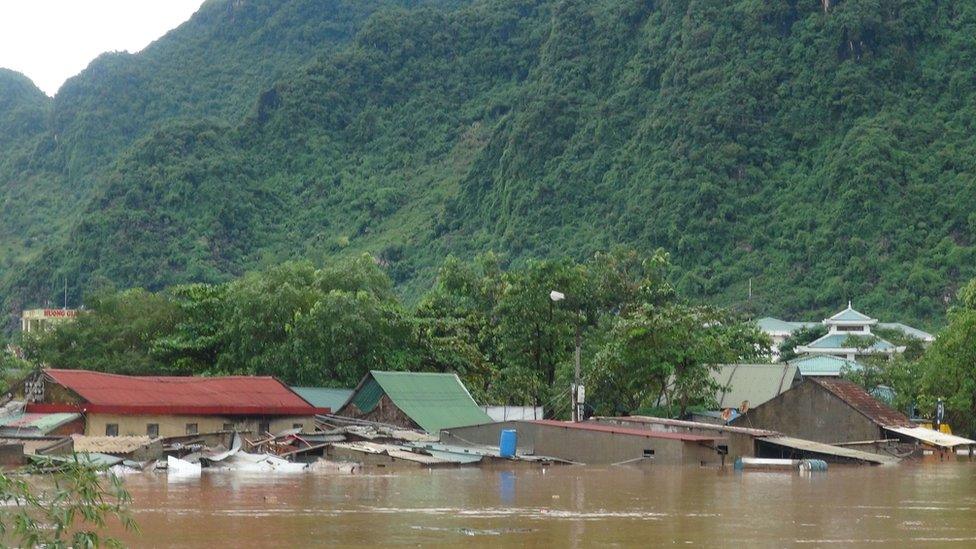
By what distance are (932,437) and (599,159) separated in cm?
8939

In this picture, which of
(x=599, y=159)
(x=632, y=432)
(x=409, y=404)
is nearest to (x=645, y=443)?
(x=632, y=432)

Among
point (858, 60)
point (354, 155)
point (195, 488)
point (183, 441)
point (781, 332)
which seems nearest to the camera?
point (195, 488)

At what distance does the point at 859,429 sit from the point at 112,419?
2409 centimetres

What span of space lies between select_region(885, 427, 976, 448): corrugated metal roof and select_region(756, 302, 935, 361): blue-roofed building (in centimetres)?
4016

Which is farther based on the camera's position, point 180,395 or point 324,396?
point 324,396

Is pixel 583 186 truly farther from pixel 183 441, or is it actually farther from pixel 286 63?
pixel 183 441

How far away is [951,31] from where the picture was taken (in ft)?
428

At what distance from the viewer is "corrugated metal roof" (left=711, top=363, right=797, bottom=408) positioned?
52.9m

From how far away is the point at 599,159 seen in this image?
135250 mm

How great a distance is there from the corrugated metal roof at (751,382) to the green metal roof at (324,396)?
13747mm

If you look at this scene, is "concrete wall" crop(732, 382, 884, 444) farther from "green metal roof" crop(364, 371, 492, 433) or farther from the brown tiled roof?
"green metal roof" crop(364, 371, 492, 433)

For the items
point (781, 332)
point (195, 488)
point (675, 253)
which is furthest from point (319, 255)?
point (195, 488)

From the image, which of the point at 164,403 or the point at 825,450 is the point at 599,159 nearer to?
the point at 825,450

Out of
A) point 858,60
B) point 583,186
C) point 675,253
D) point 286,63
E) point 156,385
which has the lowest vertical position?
point 156,385
